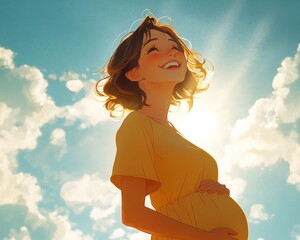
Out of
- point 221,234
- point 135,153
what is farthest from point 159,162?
point 221,234

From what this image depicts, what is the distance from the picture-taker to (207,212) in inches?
145

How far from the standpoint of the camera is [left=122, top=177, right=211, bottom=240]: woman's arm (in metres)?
3.43

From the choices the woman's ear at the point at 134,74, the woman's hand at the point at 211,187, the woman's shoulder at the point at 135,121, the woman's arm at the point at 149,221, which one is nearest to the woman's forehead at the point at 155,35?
the woman's ear at the point at 134,74

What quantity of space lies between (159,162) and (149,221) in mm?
614

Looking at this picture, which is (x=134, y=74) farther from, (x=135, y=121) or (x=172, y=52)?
(x=135, y=121)

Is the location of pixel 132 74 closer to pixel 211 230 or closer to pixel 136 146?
pixel 136 146

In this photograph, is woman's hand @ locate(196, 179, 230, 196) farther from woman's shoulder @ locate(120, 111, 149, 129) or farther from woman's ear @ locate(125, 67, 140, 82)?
woman's ear @ locate(125, 67, 140, 82)

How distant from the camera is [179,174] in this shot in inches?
151

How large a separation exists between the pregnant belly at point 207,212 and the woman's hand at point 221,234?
0.09 m

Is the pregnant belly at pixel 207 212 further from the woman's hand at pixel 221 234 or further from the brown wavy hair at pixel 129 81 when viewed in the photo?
the brown wavy hair at pixel 129 81

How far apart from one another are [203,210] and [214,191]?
0.82 feet

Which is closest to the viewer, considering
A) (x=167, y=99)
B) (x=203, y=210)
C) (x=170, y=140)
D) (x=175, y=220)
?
(x=175, y=220)

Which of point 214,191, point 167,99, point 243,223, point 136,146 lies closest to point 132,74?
point 167,99

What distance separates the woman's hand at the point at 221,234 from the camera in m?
3.47
